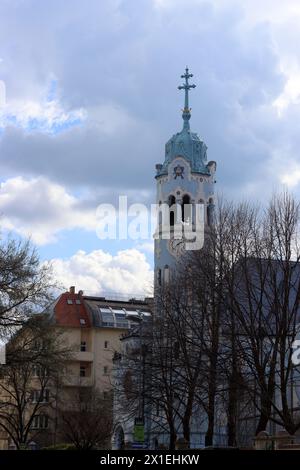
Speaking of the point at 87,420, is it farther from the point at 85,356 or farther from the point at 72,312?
the point at 72,312

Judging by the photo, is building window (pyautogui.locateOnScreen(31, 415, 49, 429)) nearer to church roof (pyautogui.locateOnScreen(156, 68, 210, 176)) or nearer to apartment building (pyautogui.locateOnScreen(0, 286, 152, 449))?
apartment building (pyautogui.locateOnScreen(0, 286, 152, 449))

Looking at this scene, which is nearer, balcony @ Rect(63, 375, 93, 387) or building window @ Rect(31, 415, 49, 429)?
building window @ Rect(31, 415, 49, 429)

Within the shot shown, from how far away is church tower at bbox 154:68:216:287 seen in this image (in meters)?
77.3

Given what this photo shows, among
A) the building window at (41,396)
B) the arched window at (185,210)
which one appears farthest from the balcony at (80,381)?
the arched window at (185,210)

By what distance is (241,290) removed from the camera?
4162 centimetres

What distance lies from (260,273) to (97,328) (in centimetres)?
6148

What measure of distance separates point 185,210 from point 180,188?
6.89ft

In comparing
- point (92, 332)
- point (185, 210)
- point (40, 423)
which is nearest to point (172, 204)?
point (185, 210)

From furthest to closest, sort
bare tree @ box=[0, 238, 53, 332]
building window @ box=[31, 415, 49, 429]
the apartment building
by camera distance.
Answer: the apartment building
building window @ box=[31, 415, 49, 429]
bare tree @ box=[0, 238, 53, 332]

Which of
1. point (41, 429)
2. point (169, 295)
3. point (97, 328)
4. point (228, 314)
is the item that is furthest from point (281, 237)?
point (97, 328)

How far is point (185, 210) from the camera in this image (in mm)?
77312

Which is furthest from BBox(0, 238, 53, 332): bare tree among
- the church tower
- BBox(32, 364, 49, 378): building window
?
the church tower
